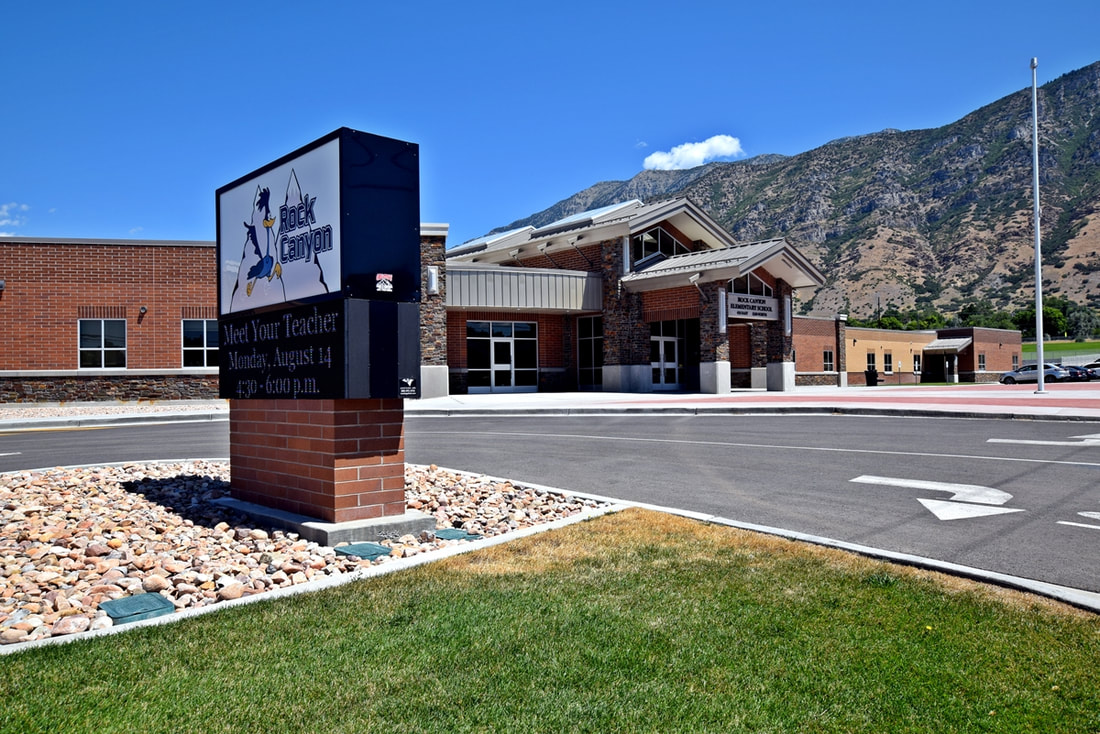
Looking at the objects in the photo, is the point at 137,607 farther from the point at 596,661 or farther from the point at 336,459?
the point at 596,661

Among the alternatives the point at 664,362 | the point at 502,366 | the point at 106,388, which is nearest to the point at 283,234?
the point at 106,388

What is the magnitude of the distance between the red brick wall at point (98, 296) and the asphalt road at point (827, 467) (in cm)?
1027

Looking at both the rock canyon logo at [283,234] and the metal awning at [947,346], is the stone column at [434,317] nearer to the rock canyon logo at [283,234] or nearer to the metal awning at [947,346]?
the rock canyon logo at [283,234]

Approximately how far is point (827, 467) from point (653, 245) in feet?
84.7

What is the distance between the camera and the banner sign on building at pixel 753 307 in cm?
3058

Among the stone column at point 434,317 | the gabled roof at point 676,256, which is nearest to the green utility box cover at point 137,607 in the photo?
the stone column at point 434,317

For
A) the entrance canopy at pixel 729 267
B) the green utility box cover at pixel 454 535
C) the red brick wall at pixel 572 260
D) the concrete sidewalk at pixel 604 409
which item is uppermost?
the red brick wall at pixel 572 260

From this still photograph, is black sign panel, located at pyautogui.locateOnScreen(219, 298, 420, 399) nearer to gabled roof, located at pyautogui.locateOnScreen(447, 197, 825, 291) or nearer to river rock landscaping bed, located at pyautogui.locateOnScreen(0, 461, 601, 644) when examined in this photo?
river rock landscaping bed, located at pyautogui.locateOnScreen(0, 461, 601, 644)

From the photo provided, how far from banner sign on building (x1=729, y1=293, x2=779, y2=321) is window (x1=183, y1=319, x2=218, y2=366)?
19.4m

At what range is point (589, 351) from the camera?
113 ft

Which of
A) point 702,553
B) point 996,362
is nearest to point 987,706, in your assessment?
point 702,553

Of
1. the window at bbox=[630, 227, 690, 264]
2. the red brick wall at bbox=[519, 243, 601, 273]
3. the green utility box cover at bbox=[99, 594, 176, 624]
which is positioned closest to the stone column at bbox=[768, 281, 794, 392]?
the window at bbox=[630, 227, 690, 264]

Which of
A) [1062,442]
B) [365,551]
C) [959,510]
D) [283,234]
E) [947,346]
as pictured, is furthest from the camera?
[947,346]

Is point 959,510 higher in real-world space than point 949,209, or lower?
lower
